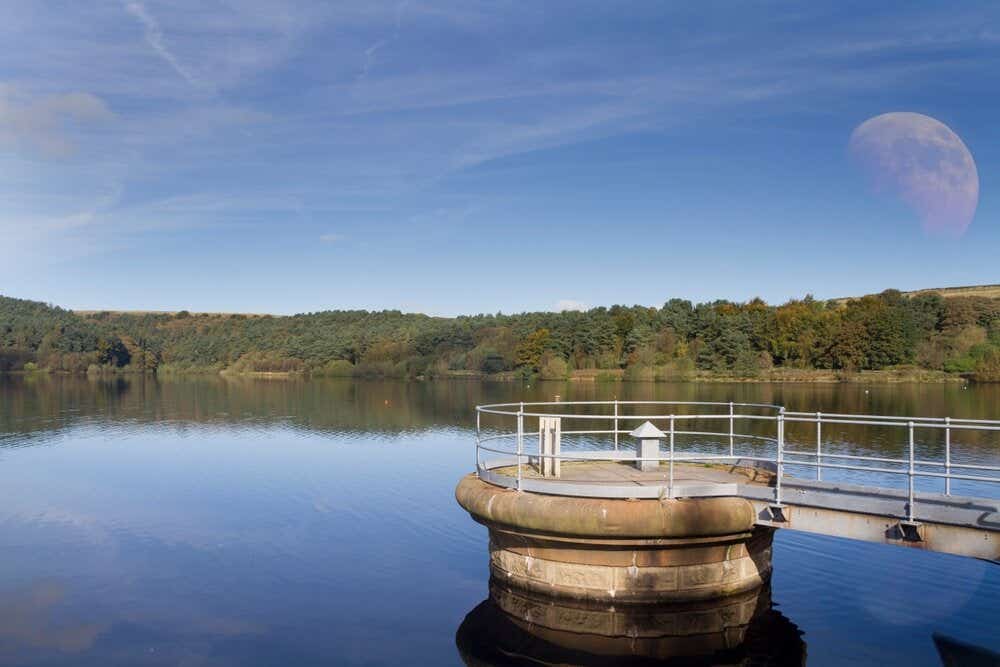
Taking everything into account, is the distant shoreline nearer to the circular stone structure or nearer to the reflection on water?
the reflection on water

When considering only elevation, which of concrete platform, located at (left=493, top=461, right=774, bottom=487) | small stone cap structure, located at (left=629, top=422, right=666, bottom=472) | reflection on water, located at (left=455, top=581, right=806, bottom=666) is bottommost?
reflection on water, located at (left=455, top=581, right=806, bottom=666)

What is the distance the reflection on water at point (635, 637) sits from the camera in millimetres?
12047

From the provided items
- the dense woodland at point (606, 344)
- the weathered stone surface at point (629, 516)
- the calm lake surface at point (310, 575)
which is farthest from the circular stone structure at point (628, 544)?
the dense woodland at point (606, 344)

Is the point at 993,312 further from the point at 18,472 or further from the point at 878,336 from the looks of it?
the point at 18,472

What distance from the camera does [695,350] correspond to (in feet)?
374

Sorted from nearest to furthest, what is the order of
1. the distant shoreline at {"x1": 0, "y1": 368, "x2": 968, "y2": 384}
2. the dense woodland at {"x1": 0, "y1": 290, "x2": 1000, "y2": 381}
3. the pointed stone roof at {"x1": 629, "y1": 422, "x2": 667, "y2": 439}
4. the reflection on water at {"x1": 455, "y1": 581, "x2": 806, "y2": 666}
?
the reflection on water at {"x1": 455, "y1": 581, "x2": 806, "y2": 666} < the pointed stone roof at {"x1": 629, "y1": 422, "x2": 667, "y2": 439} < the distant shoreline at {"x1": 0, "y1": 368, "x2": 968, "y2": 384} < the dense woodland at {"x1": 0, "y1": 290, "x2": 1000, "y2": 381}

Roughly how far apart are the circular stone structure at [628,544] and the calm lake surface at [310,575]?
1.00 m

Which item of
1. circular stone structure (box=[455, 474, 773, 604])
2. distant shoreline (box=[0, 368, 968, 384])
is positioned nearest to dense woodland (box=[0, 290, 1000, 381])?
distant shoreline (box=[0, 368, 968, 384])

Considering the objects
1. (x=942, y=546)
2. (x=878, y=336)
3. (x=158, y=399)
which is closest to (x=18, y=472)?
(x=942, y=546)

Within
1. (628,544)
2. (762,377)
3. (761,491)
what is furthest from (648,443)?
(762,377)

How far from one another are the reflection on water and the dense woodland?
94.8m

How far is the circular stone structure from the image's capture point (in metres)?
11.8

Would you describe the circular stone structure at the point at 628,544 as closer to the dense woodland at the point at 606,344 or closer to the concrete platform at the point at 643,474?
the concrete platform at the point at 643,474

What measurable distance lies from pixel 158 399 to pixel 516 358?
59.6 metres
